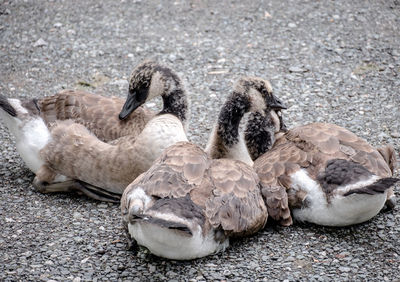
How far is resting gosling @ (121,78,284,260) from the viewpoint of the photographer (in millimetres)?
4859

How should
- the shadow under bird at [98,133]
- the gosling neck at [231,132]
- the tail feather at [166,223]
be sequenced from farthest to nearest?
the gosling neck at [231,132] < the shadow under bird at [98,133] < the tail feather at [166,223]

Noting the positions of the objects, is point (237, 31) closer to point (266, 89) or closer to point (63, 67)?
point (63, 67)

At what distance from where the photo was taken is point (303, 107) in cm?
867

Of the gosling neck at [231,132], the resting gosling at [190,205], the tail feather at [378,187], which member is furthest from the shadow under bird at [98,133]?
the tail feather at [378,187]

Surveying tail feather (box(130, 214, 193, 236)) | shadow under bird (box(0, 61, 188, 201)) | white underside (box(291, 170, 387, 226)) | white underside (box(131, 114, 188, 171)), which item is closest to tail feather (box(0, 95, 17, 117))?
shadow under bird (box(0, 61, 188, 201))

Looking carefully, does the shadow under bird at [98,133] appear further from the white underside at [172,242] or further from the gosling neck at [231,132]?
the white underside at [172,242]

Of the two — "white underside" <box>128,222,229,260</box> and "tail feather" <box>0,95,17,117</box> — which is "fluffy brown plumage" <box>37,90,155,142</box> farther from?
"white underside" <box>128,222,229,260</box>

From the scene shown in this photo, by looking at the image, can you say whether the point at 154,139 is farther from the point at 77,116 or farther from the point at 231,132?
the point at 77,116

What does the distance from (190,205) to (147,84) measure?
2.26 meters

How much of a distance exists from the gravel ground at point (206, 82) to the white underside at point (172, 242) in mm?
133

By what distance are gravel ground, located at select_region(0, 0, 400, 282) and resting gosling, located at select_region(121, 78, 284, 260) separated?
27cm

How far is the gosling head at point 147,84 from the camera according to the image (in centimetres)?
692

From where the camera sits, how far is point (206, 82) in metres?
9.40

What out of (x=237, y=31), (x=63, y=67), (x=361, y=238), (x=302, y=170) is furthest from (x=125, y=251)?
(x=237, y=31)
